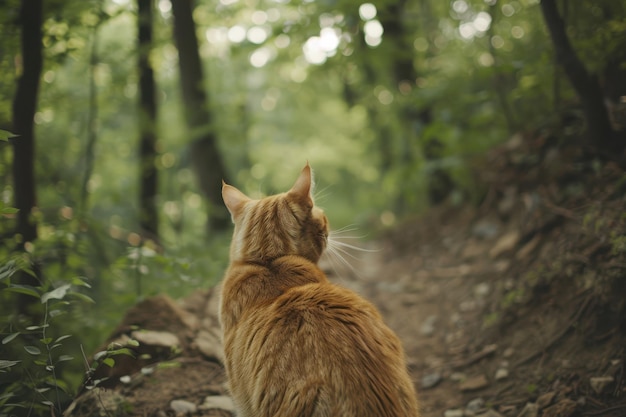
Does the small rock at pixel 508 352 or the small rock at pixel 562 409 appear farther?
the small rock at pixel 508 352

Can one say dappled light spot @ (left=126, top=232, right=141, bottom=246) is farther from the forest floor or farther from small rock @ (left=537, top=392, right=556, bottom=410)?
small rock @ (left=537, top=392, right=556, bottom=410)

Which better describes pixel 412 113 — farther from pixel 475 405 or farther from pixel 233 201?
pixel 475 405

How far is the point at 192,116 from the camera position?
6.57 metres

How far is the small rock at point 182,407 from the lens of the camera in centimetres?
258

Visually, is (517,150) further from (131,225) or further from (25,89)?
(131,225)

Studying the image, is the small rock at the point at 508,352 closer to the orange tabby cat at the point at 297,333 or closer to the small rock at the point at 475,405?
the small rock at the point at 475,405

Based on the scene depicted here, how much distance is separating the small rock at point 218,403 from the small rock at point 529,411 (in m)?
1.92

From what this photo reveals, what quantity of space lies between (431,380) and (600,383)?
128cm

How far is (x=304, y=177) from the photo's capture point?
101 inches

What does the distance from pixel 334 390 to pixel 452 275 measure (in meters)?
3.66

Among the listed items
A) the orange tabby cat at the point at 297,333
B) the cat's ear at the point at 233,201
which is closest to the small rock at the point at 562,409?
the orange tabby cat at the point at 297,333

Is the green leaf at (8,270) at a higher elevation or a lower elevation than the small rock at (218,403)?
higher

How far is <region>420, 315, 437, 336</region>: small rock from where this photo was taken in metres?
4.25

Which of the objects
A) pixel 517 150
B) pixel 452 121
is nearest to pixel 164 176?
pixel 452 121
